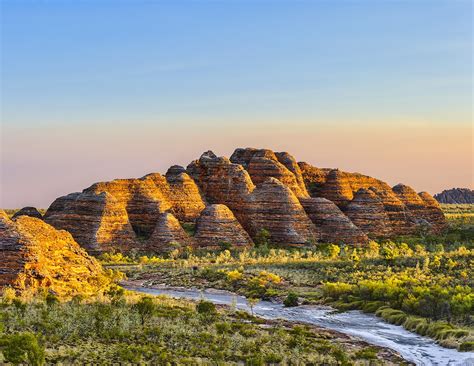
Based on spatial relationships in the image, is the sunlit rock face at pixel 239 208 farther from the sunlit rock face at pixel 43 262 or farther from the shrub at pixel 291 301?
the shrub at pixel 291 301

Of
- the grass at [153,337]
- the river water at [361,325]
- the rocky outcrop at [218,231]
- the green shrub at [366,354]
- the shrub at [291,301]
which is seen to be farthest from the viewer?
the rocky outcrop at [218,231]

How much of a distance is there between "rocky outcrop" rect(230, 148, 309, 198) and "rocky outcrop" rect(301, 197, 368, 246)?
5.25 m

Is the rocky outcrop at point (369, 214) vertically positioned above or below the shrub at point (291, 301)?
above

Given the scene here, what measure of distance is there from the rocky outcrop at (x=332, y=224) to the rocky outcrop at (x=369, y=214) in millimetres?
3935

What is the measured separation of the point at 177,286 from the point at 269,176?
3486 cm

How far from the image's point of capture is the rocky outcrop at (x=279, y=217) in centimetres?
6919

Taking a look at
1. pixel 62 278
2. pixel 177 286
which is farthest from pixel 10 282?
pixel 177 286

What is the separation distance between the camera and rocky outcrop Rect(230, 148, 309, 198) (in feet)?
264

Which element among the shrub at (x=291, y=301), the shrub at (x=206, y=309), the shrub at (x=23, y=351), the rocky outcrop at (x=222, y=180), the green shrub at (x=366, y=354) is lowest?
the shrub at (x=291, y=301)

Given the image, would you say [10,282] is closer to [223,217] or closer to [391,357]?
[391,357]

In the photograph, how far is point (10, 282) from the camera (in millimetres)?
35531

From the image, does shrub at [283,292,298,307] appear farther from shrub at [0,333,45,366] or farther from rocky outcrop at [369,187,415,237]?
rocky outcrop at [369,187,415,237]

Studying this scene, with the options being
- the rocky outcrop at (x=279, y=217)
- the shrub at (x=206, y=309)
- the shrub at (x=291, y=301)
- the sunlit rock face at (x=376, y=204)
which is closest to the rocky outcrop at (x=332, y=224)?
the rocky outcrop at (x=279, y=217)

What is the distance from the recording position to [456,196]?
186500 mm
